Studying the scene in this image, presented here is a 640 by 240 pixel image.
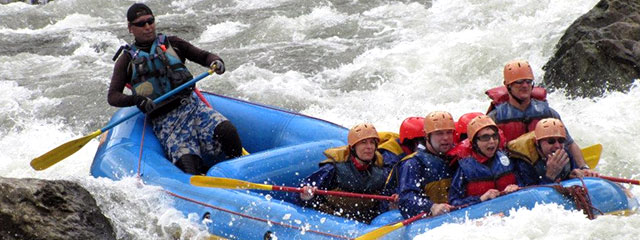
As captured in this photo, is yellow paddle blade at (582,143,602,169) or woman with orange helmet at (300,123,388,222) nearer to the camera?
woman with orange helmet at (300,123,388,222)

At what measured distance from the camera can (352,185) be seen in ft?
17.1

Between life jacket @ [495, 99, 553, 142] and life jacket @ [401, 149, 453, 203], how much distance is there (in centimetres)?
74

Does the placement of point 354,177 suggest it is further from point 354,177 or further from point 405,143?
point 405,143


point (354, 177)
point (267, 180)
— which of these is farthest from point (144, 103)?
point (354, 177)

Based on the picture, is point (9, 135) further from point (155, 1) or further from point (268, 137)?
point (155, 1)

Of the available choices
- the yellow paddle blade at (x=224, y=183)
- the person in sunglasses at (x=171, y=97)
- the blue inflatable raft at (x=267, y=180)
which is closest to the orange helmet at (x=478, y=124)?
the blue inflatable raft at (x=267, y=180)

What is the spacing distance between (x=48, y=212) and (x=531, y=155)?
8.74 ft

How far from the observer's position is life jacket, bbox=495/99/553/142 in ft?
18.4

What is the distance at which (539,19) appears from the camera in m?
10.0

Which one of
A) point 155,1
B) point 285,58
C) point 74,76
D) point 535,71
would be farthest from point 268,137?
point 155,1

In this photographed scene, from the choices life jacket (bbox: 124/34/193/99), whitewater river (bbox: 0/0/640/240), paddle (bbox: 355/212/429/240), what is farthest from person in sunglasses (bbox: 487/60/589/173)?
life jacket (bbox: 124/34/193/99)

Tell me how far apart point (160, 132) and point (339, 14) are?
21.8 ft

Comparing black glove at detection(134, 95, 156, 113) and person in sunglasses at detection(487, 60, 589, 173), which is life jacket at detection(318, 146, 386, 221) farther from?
black glove at detection(134, 95, 156, 113)

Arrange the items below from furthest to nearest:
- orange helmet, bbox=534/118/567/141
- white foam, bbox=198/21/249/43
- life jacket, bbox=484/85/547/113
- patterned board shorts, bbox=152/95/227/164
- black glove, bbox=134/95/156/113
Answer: white foam, bbox=198/21/249/43 → patterned board shorts, bbox=152/95/227/164 → black glove, bbox=134/95/156/113 → life jacket, bbox=484/85/547/113 → orange helmet, bbox=534/118/567/141
